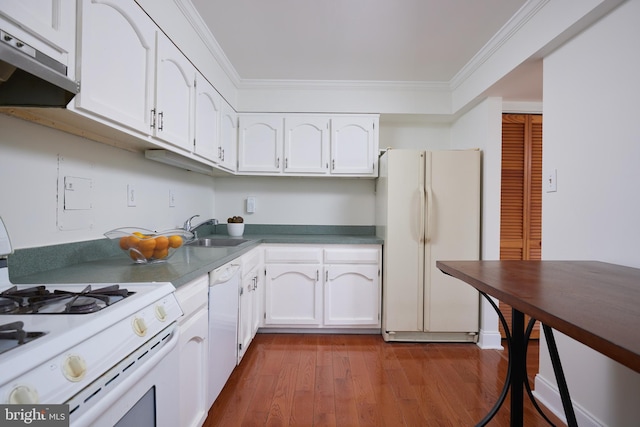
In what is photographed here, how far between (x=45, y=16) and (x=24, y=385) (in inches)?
39.9

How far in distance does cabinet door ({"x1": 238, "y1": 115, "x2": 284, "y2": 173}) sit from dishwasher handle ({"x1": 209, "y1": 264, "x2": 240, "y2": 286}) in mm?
1254

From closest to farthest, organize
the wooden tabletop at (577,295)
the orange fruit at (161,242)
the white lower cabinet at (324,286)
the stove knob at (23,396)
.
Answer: the stove knob at (23,396) → the wooden tabletop at (577,295) → the orange fruit at (161,242) → the white lower cabinet at (324,286)

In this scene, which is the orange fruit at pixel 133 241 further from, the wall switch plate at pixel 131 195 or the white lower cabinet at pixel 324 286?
the white lower cabinet at pixel 324 286

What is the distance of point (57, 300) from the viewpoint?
0.76 meters

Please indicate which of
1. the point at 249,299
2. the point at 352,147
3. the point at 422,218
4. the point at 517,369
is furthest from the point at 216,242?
the point at 517,369

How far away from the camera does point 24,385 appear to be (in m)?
0.45

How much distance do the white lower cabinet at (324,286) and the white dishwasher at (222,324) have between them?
741 millimetres

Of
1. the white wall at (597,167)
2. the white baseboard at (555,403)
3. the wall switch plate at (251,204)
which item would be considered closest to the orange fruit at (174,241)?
the wall switch plate at (251,204)

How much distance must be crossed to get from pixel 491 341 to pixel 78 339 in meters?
2.79

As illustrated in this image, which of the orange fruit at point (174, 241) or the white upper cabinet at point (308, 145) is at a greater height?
the white upper cabinet at point (308, 145)

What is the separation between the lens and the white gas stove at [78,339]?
467mm

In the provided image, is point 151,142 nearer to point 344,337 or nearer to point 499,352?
point 344,337

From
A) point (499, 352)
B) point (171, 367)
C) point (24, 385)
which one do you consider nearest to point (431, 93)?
point (499, 352)

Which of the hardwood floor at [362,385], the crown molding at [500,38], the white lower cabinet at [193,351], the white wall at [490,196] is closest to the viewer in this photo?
the white lower cabinet at [193,351]
